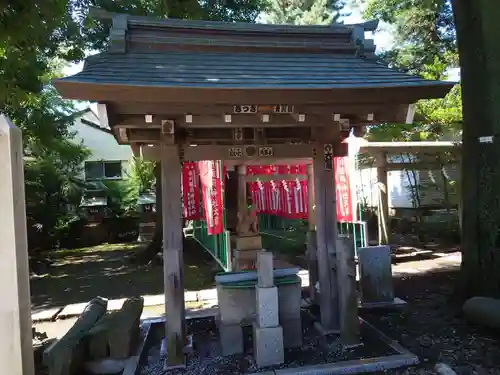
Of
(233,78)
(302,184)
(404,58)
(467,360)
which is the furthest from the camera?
(404,58)

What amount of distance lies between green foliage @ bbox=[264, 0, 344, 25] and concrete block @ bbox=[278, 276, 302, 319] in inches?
838

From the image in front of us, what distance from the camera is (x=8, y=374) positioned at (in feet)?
6.68

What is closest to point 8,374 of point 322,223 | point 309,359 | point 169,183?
point 169,183

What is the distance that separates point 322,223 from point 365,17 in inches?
482

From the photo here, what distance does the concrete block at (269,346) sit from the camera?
15.7ft

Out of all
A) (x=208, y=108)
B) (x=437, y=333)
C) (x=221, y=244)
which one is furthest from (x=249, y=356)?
(x=221, y=244)

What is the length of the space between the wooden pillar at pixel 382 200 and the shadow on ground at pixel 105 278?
5.22m

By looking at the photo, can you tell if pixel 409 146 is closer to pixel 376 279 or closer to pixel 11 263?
pixel 376 279

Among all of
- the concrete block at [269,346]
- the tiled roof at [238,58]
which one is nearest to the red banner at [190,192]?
the tiled roof at [238,58]

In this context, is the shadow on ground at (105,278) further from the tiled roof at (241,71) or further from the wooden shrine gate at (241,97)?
the tiled roof at (241,71)

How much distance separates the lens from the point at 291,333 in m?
5.34

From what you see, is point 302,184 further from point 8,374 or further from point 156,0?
point 8,374

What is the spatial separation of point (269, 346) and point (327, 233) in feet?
6.24

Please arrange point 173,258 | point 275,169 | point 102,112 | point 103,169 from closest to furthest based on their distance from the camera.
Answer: point 102,112
point 173,258
point 275,169
point 103,169
